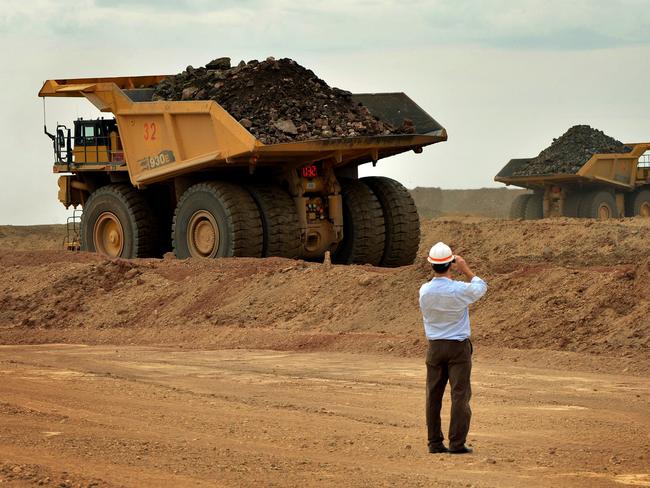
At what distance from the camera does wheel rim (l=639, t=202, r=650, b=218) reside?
43.2 meters

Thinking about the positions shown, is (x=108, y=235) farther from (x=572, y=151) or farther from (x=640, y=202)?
(x=640, y=202)

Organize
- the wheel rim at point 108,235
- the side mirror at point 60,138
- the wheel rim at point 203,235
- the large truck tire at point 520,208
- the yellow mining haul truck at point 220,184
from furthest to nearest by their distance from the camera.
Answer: the large truck tire at point 520,208 → the side mirror at point 60,138 → the wheel rim at point 108,235 → the wheel rim at point 203,235 → the yellow mining haul truck at point 220,184

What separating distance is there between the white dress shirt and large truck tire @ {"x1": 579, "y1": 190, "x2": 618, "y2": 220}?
33.4 m

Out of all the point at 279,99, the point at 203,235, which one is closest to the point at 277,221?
the point at 203,235

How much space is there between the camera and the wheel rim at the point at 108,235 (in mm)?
24219

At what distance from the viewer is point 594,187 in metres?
41.6

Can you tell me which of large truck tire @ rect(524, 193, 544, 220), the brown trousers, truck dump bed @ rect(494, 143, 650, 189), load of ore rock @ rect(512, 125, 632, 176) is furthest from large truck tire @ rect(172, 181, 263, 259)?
large truck tire @ rect(524, 193, 544, 220)

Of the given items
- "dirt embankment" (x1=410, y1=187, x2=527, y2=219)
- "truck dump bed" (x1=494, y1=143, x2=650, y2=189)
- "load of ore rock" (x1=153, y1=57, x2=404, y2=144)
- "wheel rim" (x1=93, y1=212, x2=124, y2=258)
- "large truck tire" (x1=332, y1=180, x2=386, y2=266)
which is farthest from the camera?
"dirt embankment" (x1=410, y1=187, x2=527, y2=219)

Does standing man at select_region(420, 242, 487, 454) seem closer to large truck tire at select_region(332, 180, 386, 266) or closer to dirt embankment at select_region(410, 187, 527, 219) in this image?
large truck tire at select_region(332, 180, 386, 266)

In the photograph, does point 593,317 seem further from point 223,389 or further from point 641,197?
point 641,197

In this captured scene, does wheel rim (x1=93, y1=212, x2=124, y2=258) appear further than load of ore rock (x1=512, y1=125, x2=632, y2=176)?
No

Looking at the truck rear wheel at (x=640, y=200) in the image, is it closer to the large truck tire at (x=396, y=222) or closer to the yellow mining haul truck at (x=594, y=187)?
the yellow mining haul truck at (x=594, y=187)

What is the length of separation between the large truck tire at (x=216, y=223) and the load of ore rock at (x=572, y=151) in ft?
68.1

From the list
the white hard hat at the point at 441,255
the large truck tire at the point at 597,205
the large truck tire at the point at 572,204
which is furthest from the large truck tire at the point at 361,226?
the large truck tire at the point at 572,204
